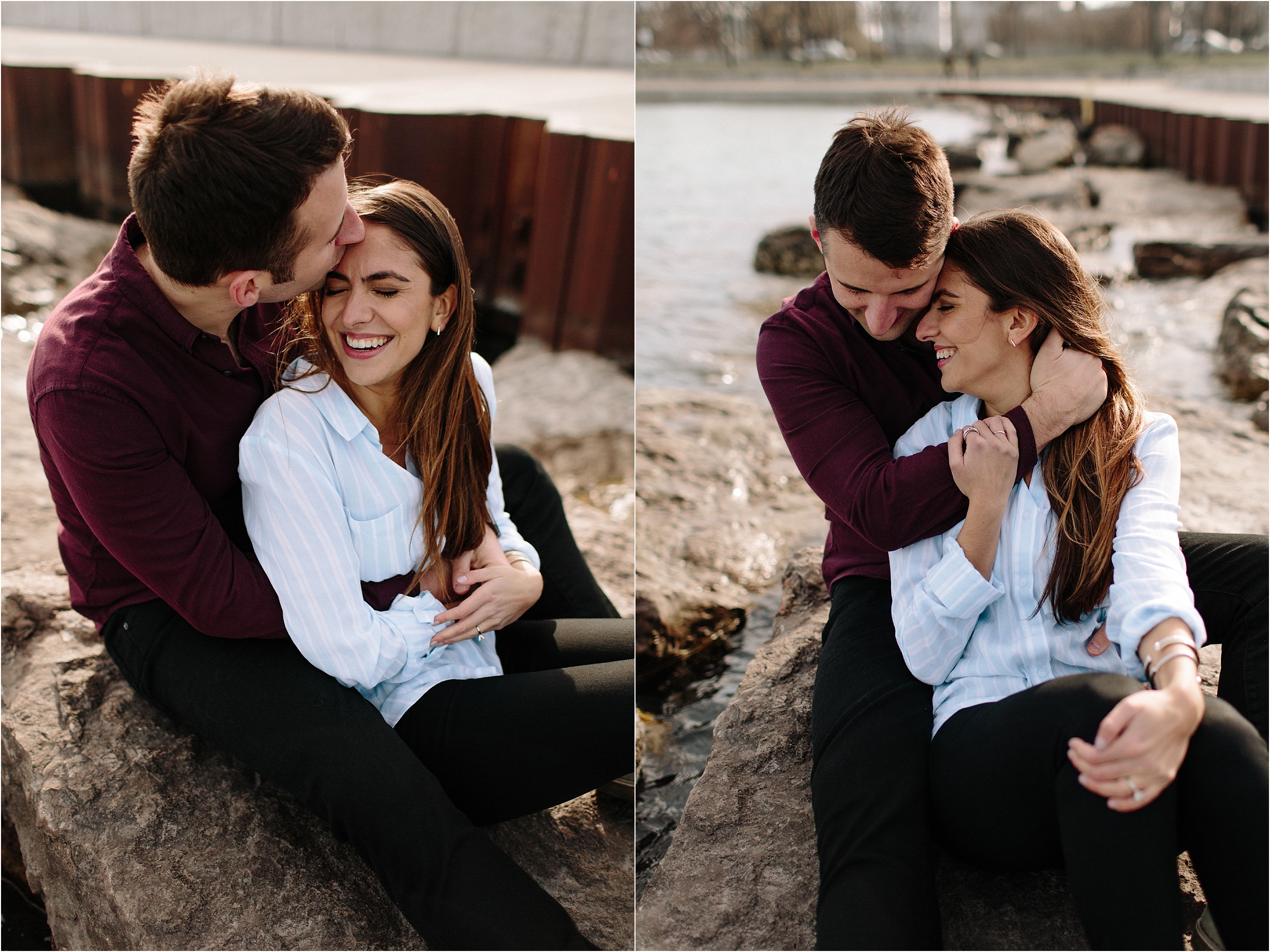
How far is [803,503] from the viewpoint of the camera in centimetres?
436

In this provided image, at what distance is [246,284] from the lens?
2.17 m

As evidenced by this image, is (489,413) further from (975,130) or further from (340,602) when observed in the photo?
(975,130)

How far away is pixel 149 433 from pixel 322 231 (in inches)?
21.4

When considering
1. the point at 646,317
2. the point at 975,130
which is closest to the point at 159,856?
the point at 646,317

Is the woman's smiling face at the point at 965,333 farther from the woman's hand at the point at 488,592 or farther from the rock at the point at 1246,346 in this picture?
the rock at the point at 1246,346

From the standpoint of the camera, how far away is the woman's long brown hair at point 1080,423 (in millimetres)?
2055

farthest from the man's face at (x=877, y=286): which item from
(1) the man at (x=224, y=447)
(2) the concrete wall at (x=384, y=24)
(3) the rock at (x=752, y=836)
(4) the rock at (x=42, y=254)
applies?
(2) the concrete wall at (x=384, y=24)

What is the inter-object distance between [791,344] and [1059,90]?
27150 mm

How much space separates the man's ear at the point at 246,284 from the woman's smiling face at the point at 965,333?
1.40 m

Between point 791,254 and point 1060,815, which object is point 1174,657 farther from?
point 791,254

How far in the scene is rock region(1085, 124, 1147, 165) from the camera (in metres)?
16.0

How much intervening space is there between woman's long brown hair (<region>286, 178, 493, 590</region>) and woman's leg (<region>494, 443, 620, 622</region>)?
0.37 meters

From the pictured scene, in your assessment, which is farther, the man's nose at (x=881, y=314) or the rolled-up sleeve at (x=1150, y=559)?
the man's nose at (x=881, y=314)

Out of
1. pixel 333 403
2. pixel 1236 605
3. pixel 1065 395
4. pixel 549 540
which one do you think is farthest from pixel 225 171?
pixel 1236 605
